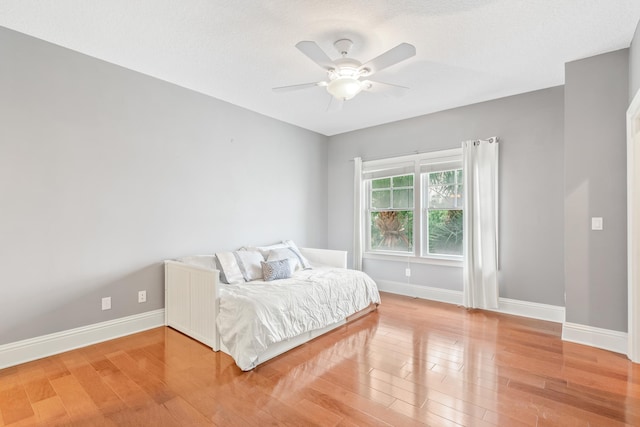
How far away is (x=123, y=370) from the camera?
2.37 m

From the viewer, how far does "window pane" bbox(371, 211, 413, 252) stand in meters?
4.72

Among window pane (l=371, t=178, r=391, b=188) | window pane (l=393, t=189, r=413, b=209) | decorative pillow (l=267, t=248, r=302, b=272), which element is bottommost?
decorative pillow (l=267, t=248, r=302, b=272)

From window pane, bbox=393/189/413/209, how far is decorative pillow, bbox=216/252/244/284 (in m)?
2.67

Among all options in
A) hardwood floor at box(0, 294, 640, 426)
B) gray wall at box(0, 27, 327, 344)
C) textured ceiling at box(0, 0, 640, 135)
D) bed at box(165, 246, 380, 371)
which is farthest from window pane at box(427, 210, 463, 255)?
gray wall at box(0, 27, 327, 344)

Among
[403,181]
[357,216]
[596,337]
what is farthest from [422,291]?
[596,337]

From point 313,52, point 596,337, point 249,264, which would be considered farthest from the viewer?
point 249,264

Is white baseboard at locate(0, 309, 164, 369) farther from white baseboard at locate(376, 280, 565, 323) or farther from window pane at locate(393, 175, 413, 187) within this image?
window pane at locate(393, 175, 413, 187)

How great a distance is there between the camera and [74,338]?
274cm

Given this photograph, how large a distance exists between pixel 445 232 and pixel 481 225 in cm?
56

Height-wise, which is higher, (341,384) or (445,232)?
(445,232)

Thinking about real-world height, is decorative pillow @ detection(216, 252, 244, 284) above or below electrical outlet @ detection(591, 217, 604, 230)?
below

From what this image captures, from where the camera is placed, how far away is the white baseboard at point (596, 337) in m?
2.70

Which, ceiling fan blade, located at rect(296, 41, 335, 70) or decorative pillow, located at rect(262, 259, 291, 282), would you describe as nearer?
ceiling fan blade, located at rect(296, 41, 335, 70)

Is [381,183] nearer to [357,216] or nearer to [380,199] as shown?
[380,199]
